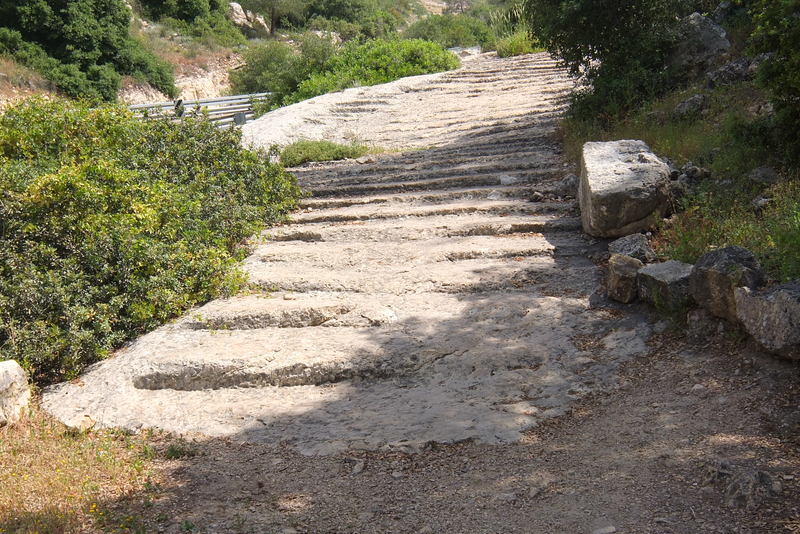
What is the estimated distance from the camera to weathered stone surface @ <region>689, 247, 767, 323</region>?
3.96m

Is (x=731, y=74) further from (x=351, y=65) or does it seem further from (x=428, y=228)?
(x=351, y=65)

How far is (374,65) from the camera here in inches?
680

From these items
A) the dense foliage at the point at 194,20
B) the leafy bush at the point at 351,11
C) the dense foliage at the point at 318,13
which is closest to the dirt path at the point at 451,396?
the leafy bush at the point at 351,11

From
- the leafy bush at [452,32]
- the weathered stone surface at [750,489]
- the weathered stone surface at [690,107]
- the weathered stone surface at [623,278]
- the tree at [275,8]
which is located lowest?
the weathered stone surface at [750,489]

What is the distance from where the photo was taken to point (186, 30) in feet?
103

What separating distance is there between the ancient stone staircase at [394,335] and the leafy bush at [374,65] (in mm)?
8267

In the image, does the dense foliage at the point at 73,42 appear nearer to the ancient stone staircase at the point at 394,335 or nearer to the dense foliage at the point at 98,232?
the dense foliage at the point at 98,232

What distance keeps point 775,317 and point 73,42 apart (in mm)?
25738

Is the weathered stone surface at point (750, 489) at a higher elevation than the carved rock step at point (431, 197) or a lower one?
lower

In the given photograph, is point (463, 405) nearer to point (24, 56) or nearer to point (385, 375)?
point (385, 375)

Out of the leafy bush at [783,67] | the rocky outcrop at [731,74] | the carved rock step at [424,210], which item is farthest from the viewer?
the rocky outcrop at [731,74]

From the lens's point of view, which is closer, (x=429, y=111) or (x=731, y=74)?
(x=731, y=74)

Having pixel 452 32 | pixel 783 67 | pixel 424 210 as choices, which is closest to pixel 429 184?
pixel 424 210

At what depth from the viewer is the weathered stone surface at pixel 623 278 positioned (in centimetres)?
491
